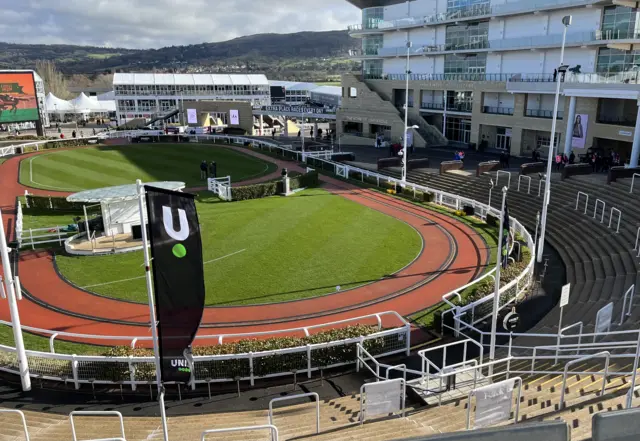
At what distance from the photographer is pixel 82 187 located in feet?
120

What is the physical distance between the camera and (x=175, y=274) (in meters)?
8.49

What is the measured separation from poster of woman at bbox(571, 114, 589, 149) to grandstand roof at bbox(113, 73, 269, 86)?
66.0 m

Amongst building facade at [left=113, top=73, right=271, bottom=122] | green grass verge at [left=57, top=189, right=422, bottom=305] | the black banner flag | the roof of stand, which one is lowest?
green grass verge at [left=57, top=189, right=422, bottom=305]

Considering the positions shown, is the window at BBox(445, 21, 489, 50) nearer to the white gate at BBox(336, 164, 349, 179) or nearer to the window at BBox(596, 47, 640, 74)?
the window at BBox(596, 47, 640, 74)

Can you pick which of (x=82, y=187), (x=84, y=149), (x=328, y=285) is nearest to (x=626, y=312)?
(x=328, y=285)

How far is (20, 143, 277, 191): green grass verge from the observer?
38.9 m

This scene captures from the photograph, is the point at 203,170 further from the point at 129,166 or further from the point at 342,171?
the point at 342,171

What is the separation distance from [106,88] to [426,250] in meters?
160

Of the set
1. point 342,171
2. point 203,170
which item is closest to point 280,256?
point 203,170

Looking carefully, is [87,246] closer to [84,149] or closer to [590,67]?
[84,149]

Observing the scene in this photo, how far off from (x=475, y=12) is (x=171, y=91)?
57.1m

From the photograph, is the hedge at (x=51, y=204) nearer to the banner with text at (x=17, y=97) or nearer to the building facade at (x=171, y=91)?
the banner with text at (x=17, y=97)

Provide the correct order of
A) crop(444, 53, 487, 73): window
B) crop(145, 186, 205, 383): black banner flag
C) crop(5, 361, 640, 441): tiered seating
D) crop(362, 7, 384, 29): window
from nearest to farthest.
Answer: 1. crop(145, 186, 205, 383): black banner flag
2. crop(5, 361, 640, 441): tiered seating
3. crop(444, 53, 487, 73): window
4. crop(362, 7, 384, 29): window

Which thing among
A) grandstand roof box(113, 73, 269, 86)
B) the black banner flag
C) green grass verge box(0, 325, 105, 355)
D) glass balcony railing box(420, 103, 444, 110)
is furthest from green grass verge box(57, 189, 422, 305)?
grandstand roof box(113, 73, 269, 86)
